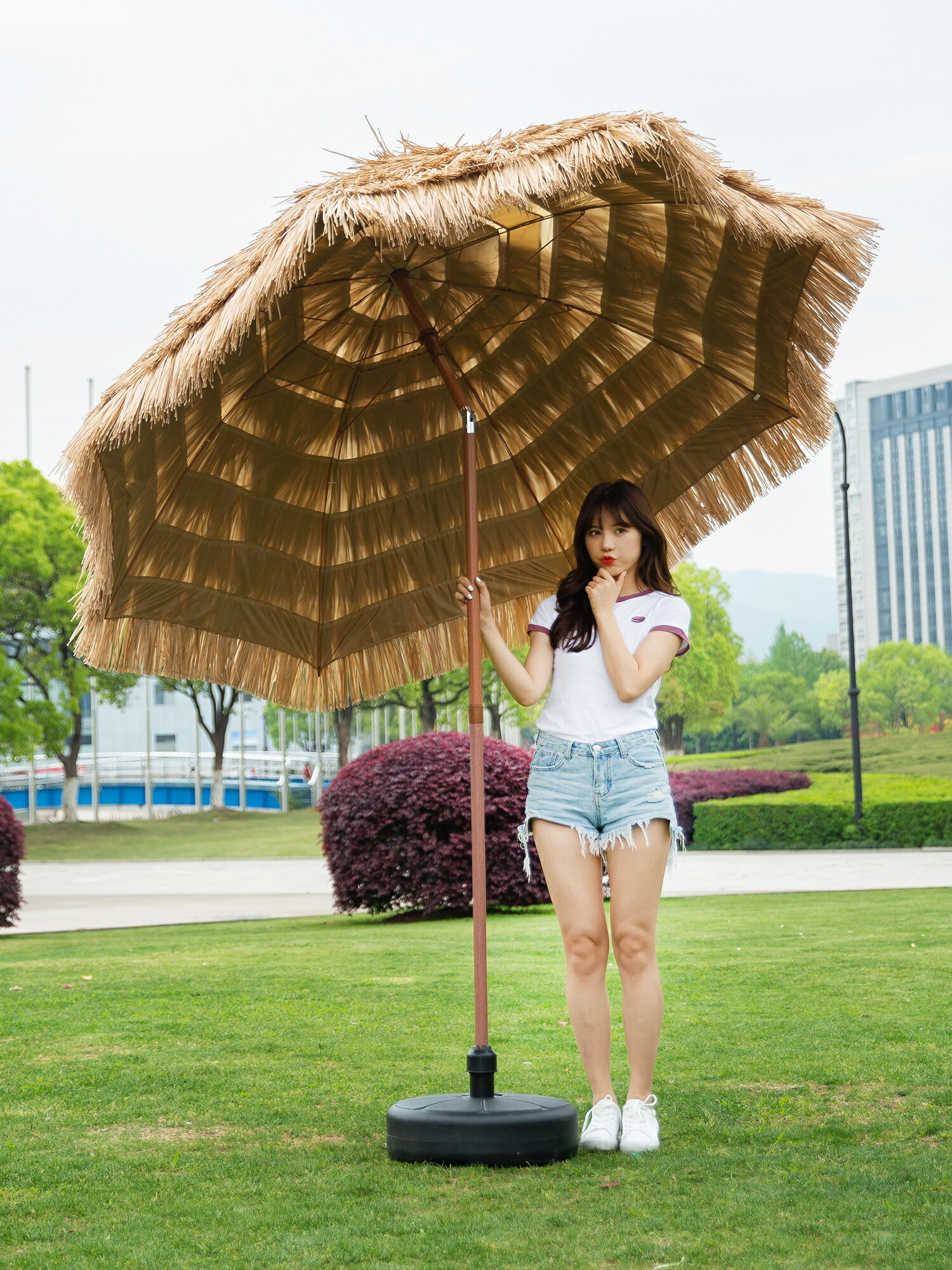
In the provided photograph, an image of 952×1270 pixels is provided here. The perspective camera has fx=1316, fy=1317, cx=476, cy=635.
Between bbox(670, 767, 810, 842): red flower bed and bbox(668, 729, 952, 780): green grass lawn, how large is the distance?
8.59m

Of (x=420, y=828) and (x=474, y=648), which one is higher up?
(x=474, y=648)

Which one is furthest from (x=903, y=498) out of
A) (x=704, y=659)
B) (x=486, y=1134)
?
(x=486, y=1134)

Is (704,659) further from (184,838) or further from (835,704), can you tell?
(835,704)

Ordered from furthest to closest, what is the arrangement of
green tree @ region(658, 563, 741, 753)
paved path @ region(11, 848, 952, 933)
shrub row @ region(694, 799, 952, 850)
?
green tree @ region(658, 563, 741, 753)
shrub row @ region(694, 799, 952, 850)
paved path @ region(11, 848, 952, 933)

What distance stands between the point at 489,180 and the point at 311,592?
181cm

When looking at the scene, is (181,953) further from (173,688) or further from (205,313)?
(173,688)

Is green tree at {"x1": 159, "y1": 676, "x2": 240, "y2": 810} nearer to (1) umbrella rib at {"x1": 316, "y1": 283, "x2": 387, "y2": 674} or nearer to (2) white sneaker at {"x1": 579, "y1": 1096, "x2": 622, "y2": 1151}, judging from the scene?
(1) umbrella rib at {"x1": 316, "y1": 283, "x2": 387, "y2": 674}

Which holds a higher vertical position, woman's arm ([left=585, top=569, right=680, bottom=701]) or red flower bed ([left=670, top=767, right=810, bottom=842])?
woman's arm ([left=585, top=569, right=680, bottom=701])

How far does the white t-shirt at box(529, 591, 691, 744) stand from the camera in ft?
12.4

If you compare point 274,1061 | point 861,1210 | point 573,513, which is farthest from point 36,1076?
point 861,1210

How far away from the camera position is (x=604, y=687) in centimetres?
379

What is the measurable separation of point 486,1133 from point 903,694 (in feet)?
305

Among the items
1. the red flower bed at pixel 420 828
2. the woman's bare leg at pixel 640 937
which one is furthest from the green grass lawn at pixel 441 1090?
the red flower bed at pixel 420 828

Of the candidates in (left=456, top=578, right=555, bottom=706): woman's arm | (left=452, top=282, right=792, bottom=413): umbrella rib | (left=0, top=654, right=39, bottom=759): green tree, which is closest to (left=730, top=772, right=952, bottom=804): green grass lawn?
(left=0, top=654, right=39, bottom=759): green tree
